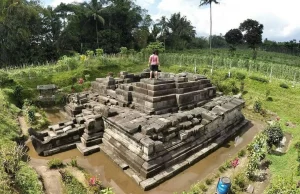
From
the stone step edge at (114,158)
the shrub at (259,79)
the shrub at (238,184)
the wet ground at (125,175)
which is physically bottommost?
the wet ground at (125,175)

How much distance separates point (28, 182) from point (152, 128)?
4.19 metres

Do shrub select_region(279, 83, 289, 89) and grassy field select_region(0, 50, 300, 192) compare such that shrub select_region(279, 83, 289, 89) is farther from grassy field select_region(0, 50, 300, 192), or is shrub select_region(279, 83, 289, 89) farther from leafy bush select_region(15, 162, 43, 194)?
leafy bush select_region(15, 162, 43, 194)

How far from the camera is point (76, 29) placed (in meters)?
37.1

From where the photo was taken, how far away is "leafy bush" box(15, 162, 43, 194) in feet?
20.1

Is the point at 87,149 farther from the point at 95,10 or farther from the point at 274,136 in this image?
the point at 95,10

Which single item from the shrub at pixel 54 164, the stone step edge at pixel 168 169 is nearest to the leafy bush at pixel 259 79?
the stone step edge at pixel 168 169

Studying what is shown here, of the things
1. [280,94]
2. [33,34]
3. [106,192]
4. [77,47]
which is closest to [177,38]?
[77,47]

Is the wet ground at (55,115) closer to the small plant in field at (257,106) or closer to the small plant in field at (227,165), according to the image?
the small plant in field at (227,165)

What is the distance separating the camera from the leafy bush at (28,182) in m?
6.14

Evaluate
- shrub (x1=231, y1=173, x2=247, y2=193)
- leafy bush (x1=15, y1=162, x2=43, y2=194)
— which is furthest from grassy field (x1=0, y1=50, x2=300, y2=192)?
leafy bush (x1=15, y1=162, x2=43, y2=194)

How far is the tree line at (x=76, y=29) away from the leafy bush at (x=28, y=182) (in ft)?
80.4

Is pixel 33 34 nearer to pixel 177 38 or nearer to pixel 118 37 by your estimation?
pixel 118 37

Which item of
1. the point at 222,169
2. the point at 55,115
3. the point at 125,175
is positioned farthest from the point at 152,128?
the point at 55,115

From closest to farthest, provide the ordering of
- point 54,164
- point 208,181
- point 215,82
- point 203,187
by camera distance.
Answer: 1. point 203,187
2. point 208,181
3. point 54,164
4. point 215,82
